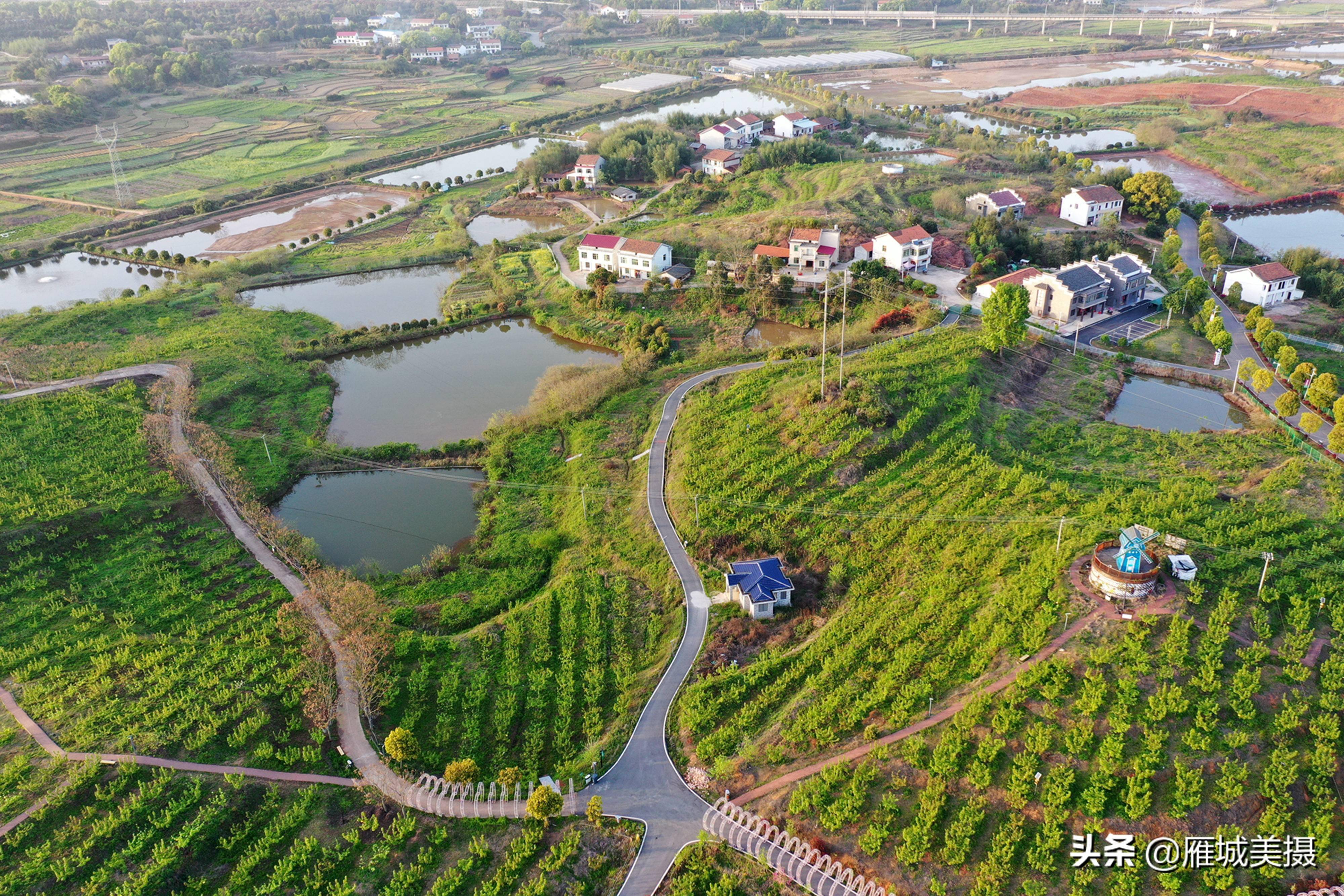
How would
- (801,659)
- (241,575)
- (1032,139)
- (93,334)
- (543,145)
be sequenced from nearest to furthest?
(801,659) < (241,575) < (93,334) < (1032,139) < (543,145)

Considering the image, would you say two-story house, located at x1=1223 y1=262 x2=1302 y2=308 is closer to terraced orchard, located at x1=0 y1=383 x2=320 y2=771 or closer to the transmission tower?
terraced orchard, located at x1=0 y1=383 x2=320 y2=771

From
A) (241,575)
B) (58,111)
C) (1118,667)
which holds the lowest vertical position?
(241,575)

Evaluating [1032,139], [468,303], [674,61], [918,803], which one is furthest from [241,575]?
[674,61]

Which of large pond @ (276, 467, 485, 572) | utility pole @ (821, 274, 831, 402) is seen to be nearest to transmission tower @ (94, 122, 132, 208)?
large pond @ (276, 467, 485, 572)

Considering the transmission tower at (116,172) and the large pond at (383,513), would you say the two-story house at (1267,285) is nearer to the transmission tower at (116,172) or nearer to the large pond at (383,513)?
the large pond at (383,513)

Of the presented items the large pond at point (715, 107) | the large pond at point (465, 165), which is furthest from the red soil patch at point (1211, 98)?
the large pond at point (465, 165)

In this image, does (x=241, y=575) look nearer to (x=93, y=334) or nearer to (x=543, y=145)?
(x=93, y=334)

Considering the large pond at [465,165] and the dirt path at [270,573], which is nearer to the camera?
the dirt path at [270,573]
